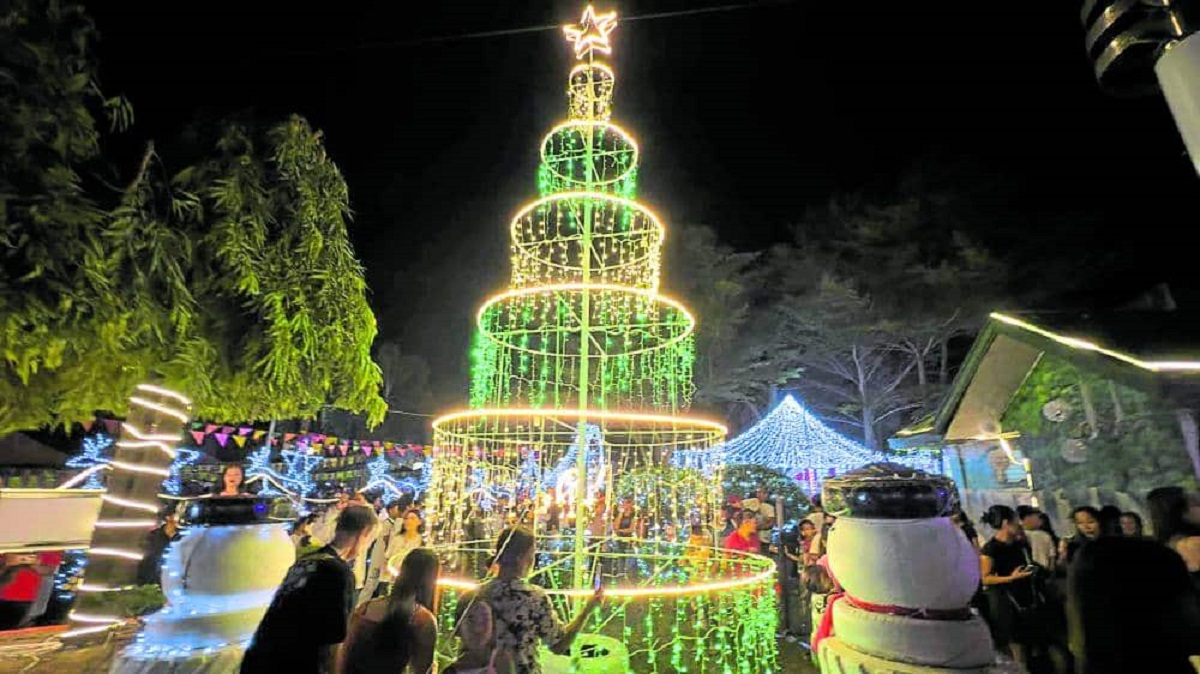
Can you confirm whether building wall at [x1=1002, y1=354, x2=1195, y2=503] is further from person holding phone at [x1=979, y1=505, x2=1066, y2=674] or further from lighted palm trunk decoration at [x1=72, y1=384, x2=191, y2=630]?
lighted palm trunk decoration at [x1=72, y1=384, x2=191, y2=630]

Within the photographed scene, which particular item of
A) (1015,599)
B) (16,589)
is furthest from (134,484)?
(1015,599)

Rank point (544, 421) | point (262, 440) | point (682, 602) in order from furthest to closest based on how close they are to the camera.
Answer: point (262, 440)
point (682, 602)
point (544, 421)

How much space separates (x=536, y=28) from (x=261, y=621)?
5.11 meters

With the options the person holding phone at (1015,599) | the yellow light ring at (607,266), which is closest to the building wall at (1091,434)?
the person holding phone at (1015,599)

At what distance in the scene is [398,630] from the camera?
2572 millimetres

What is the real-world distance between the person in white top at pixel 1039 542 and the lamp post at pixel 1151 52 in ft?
15.7

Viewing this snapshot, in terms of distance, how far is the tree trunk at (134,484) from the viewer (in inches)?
209

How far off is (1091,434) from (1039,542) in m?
2.78

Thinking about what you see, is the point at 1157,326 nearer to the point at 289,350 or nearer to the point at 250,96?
the point at 289,350

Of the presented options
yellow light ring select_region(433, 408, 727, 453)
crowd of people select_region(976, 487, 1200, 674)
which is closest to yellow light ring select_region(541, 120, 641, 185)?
yellow light ring select_region(433, 408, 727, 453)

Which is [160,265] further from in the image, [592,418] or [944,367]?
[944,367]

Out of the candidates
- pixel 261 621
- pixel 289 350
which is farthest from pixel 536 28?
pixel 261 621

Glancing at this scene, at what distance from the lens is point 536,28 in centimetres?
533

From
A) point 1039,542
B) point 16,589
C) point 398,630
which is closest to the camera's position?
point 398,630
